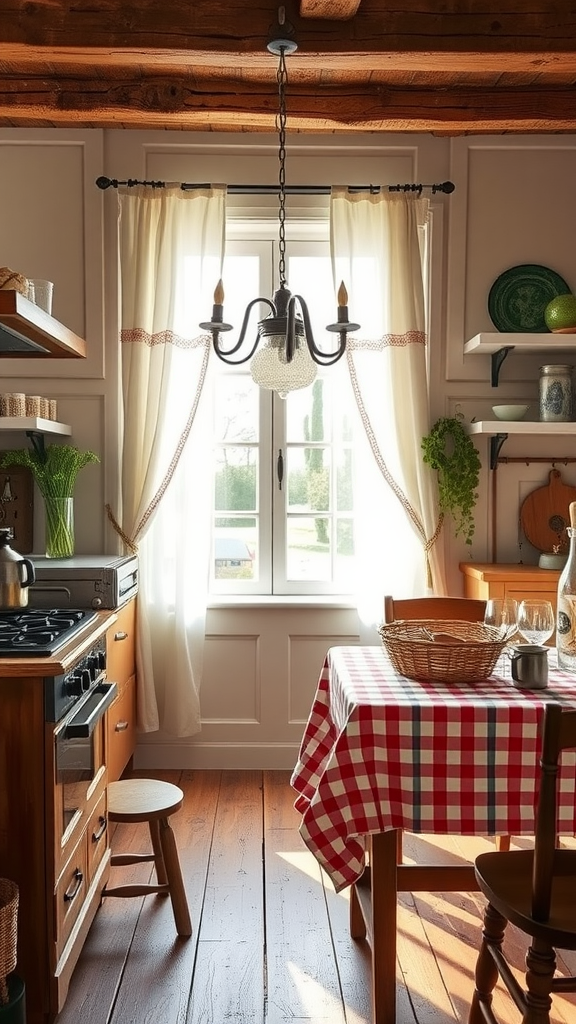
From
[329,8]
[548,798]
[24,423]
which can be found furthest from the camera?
[24,423]

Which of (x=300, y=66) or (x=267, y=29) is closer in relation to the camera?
(x=267, y=29)

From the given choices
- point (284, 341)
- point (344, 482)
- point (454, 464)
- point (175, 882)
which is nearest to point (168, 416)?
point (344, 482)

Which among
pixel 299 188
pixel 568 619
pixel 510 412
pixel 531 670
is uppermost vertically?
pixel 299 188

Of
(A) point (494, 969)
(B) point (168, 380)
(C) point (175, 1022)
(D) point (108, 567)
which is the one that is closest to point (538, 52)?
(B) point (168, 380)

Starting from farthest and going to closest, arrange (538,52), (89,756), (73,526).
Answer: (73,526) → (538,52) → (89,756)

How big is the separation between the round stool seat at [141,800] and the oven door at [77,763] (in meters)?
0.10

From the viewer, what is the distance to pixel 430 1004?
2.18 meters

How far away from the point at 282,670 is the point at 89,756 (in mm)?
1710

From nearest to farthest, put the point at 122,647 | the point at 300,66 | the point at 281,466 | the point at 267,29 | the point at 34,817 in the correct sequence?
the point at 34,817 → the point at 267,29 → the point at 300,66 → the point at 122,647 → the point at 281,466

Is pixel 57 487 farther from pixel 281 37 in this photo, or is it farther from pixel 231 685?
pixel 281 37

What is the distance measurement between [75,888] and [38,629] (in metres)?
0.69

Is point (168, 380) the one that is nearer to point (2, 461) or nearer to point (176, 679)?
point (2, 461)

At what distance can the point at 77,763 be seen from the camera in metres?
2.18

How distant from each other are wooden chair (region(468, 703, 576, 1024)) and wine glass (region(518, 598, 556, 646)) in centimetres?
58
